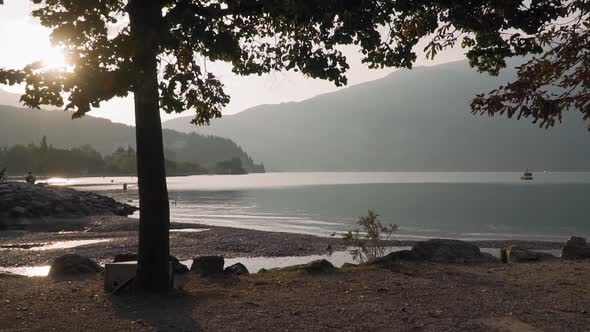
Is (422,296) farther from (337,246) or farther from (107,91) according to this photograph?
(337,246)

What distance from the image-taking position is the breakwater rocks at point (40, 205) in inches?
1615

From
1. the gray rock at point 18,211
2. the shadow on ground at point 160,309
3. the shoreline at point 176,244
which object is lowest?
the shoreline at point 176,244

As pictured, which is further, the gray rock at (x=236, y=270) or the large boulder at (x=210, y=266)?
the gray rock at (x=236, y=270)

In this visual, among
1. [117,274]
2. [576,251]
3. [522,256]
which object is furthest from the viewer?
[576,251]

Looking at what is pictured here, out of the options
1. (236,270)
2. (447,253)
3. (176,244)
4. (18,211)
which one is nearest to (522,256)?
(447,253)

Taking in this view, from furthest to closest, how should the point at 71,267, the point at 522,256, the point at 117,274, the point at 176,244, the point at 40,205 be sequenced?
1. the point at 40,205
2. the point at 176,244
3. the point at 522,256
4. the point at 71,267
5. the point at 117,274

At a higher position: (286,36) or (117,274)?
(286,36)

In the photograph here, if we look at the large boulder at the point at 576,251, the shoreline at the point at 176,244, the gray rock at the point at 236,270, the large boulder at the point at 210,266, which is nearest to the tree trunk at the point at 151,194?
the large boulder at the point at 210,266

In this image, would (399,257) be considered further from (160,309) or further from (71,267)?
(71,267)

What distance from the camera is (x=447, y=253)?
15977mm

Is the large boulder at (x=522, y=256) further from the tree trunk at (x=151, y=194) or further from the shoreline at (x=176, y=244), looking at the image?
the shoreline at (x=176, y=244)

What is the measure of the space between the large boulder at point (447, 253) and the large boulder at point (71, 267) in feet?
33.1

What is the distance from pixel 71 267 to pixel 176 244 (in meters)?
14.8

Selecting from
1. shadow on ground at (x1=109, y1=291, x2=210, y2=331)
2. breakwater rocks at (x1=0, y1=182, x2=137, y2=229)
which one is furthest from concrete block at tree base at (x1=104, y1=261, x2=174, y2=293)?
breakwater rocks at (x1=0, y1=182, x2=137, y2=229)
